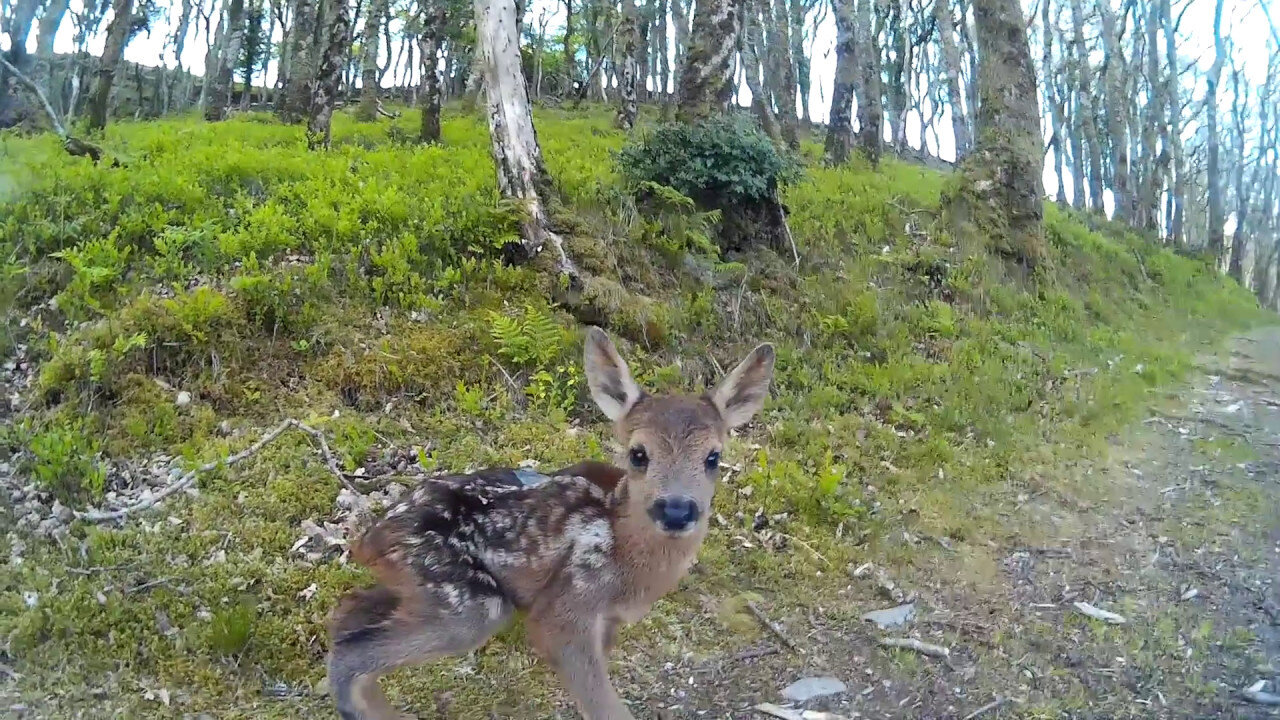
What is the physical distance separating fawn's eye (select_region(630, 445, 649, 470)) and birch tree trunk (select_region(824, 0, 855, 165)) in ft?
51.0

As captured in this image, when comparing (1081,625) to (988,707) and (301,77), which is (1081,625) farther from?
(301,77)

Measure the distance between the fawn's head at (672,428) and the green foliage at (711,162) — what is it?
5788 millimetres

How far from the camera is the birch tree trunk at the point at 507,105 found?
8.49m

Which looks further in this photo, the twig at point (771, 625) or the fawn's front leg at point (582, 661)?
the twig at point (771, 625)

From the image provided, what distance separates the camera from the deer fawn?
3.63 metres

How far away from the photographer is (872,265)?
35.4 ft

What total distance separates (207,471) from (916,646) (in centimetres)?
397

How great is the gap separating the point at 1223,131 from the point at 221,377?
36.9 metres

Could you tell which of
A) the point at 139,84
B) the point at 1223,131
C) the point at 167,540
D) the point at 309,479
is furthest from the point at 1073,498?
the point at 1223,131

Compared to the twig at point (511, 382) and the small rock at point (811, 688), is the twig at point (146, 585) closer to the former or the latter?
the twig at point (511, 382)

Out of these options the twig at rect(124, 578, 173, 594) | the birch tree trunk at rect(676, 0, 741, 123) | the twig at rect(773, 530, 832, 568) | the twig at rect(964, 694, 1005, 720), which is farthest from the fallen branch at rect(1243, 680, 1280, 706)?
the birch tree trunk at rect(676, 0, 741, 123)

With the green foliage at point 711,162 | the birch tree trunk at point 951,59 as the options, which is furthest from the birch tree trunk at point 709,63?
the birch tree trunk at point 951,59

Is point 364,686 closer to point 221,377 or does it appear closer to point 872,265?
point 221,377

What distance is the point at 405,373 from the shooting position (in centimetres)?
662
